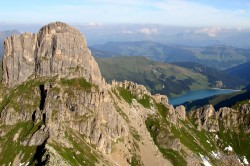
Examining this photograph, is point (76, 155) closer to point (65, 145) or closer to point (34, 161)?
point (65, 145)

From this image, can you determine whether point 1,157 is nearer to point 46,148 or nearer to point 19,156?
point 19,156

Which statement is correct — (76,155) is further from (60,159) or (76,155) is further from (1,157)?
(1,157)

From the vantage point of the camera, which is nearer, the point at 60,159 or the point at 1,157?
the point at 60,159

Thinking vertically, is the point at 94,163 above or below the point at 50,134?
below

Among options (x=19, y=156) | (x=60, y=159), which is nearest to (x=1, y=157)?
(x=19, y=156)

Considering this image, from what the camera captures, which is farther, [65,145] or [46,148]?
[65,145]

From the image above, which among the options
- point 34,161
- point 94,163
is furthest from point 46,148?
point 94,163

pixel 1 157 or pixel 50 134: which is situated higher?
pixel 50 134

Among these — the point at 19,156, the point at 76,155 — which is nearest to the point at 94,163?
the point at 76,155
